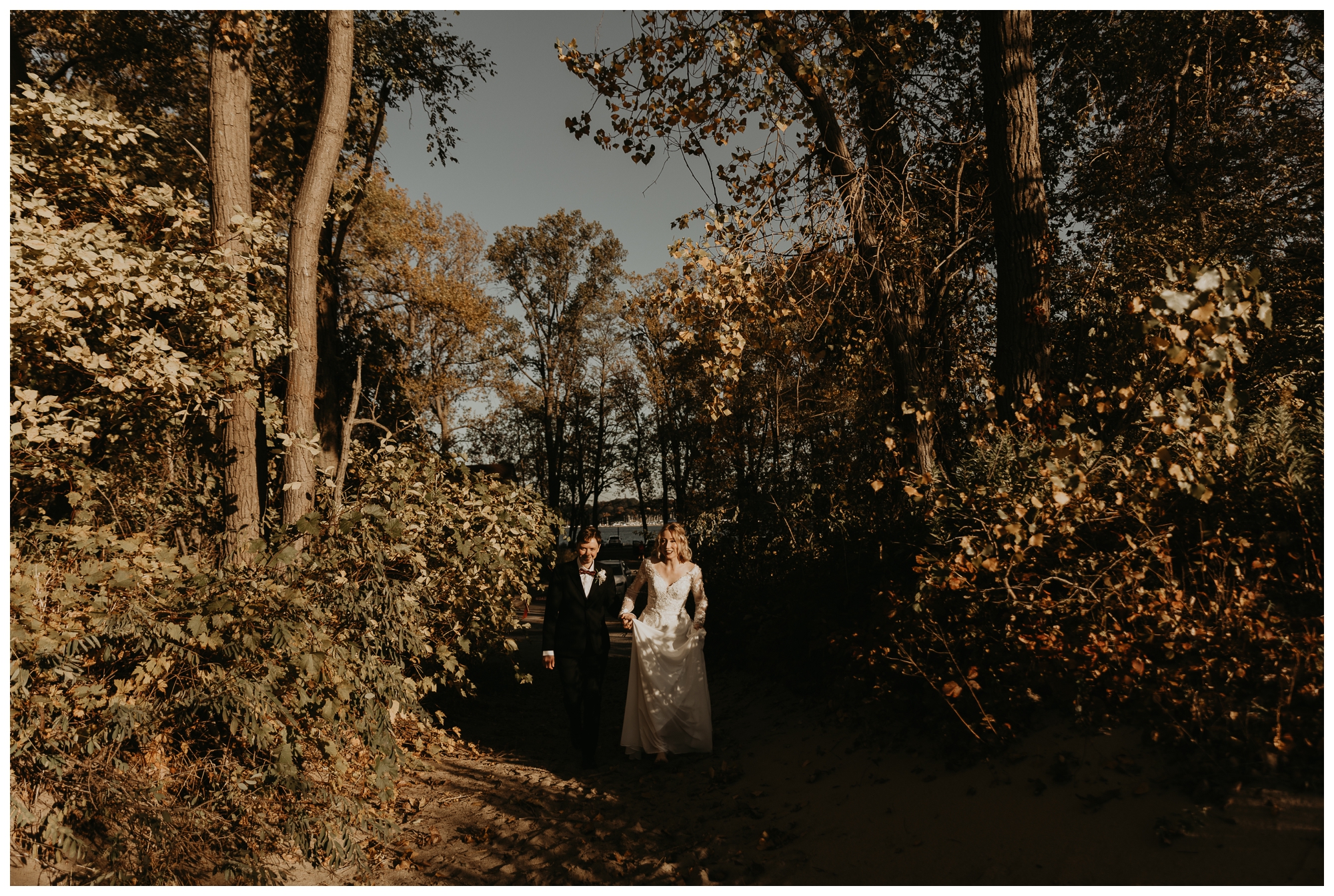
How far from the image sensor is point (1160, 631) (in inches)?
141

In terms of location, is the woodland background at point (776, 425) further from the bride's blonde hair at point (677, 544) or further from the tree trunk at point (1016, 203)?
the bride's blonde hair at point (677, 544)

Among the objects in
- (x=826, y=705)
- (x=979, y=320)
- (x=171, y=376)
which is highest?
(x=979, y=320)

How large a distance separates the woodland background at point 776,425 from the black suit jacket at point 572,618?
0.76m

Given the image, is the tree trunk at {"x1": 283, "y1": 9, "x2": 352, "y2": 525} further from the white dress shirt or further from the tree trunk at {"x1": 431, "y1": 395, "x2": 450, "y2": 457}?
the tree trunk at {"x1": 431, "y1": 395, "x2": 450, "y2": 457}

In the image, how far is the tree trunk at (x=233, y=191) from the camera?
6.18 meters

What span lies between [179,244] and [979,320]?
913cm

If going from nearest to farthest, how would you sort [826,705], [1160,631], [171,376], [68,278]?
[1160,631] < [68,278] < [171,376] < [826,705]

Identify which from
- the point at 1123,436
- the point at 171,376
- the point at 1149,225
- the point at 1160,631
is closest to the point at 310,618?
the point at 171,376

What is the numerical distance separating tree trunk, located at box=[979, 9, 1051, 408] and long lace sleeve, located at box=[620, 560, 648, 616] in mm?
3330

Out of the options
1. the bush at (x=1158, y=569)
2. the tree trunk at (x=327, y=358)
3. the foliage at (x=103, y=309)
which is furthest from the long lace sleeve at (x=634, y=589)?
the tree trunk at (x=327, y=358)

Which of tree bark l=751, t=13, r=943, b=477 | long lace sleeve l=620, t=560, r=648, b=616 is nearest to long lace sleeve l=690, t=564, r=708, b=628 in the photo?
long lace sleeve l=620, t=560, r=648, b=616

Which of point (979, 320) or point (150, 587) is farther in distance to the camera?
point (979, 320)

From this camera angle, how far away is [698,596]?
6.02 m

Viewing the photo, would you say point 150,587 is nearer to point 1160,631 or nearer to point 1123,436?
point 1160,631
